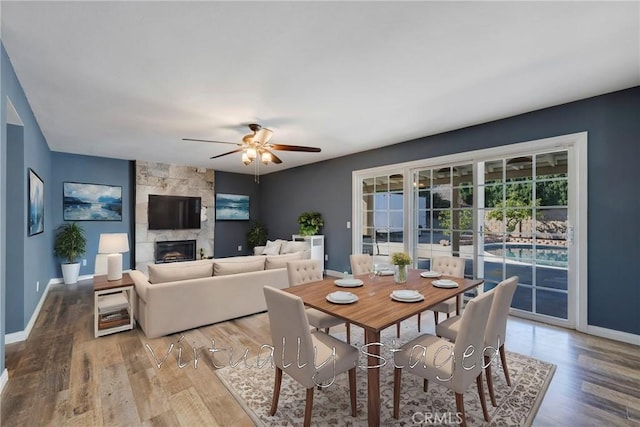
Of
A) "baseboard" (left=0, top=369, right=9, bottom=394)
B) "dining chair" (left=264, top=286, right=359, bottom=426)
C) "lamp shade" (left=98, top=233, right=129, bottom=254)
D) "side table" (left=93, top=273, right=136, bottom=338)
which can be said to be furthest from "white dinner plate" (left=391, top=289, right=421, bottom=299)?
"lamp shade" (left=98, top=233, right=129, bottom=254)

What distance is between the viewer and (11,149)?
301 centimetres

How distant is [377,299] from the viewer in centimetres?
209

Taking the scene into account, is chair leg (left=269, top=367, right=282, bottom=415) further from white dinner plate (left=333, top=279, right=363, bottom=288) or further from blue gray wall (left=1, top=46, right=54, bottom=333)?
blue gray wall (left=1, top=46, right=54, bottom=333)

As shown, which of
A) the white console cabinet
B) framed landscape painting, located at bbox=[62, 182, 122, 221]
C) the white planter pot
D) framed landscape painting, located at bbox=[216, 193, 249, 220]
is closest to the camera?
the white planter pot

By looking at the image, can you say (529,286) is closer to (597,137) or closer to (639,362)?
(639,362)

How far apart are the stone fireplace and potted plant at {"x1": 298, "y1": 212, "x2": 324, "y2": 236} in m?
2.94

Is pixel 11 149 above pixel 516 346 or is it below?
above

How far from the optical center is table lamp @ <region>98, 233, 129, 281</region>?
10.7 feet

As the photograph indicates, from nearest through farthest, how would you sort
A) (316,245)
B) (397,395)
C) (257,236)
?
(397,395), (316,245), (257,236)

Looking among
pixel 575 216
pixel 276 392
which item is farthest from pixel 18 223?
pixel 575 216

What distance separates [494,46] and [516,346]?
278cm

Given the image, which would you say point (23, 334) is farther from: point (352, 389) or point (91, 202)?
point (91, 202)

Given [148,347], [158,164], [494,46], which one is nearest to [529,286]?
[494,46]

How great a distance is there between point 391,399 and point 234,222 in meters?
6.81
